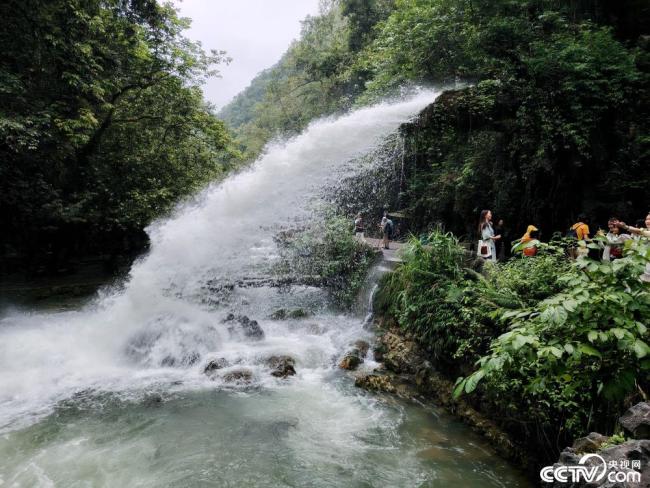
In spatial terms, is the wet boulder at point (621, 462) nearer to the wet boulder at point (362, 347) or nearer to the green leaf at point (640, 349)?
the green leaf at point (640, 349)

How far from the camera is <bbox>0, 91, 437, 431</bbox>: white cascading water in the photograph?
852cm

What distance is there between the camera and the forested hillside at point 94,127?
35.9ft

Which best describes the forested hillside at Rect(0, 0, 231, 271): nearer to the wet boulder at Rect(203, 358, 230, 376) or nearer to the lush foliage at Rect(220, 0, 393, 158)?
the wet boulder at Rect(203, 358, 230, 376)

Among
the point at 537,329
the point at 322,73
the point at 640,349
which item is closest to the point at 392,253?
the point at 537,329

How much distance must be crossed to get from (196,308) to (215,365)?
296 cm

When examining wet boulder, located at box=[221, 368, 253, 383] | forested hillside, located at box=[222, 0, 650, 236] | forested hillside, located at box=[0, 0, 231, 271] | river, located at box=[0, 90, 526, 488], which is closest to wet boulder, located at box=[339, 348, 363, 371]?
river, located at box=[0, 90, 526, 488]

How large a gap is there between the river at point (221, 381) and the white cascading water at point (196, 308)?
0.15 ft

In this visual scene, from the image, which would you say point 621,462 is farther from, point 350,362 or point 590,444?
point 350,362

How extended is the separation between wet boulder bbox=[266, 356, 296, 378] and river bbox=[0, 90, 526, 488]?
0.66ft

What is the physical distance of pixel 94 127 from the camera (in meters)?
13.1

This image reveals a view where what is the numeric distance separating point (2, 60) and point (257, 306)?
1006cm

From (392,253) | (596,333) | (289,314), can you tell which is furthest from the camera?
(392,253)

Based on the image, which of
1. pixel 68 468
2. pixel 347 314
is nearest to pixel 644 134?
pixel 347 314

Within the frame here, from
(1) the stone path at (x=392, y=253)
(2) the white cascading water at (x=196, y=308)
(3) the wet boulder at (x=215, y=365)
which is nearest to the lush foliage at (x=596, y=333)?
(2) the white cascading water at (x=196, y=308)
